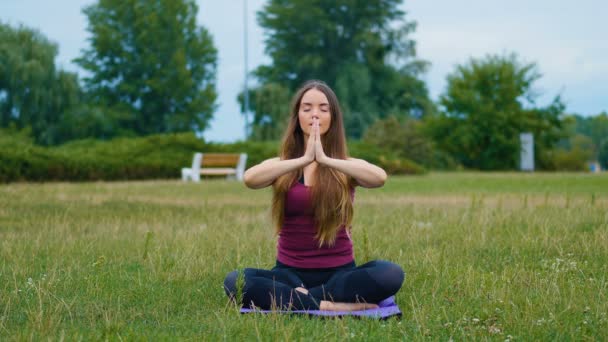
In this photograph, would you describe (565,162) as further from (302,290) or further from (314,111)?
(302,290)

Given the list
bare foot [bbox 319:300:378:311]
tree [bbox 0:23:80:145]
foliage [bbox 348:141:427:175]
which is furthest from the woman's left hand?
tree [bbox 0:23:80:145]

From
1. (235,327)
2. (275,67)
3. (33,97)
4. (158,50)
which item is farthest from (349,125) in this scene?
(235,327)

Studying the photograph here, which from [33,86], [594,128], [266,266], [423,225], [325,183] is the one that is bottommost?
[266,266]

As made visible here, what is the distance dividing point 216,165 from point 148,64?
1021 inches

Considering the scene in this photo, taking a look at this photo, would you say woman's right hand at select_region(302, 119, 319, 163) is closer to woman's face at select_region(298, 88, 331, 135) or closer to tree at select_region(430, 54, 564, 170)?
woman's face at select_region(298, 88, 331, 135)

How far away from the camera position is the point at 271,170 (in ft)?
13.8

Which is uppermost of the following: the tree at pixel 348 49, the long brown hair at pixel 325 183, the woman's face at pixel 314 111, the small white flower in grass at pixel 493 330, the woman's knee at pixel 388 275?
the tree at pixel 348 49

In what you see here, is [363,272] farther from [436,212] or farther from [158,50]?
[158,50]

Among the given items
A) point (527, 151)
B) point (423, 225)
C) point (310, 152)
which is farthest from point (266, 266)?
point (527, 151)

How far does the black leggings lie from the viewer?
13.5 feet

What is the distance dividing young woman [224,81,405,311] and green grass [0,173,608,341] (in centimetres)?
24

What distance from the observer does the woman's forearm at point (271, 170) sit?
414cm

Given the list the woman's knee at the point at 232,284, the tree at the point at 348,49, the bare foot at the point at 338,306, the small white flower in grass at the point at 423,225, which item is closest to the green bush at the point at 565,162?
the tree at the point at 348,49

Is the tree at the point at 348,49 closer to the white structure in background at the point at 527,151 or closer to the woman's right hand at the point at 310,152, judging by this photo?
the white structure in background at the point at 527,151
